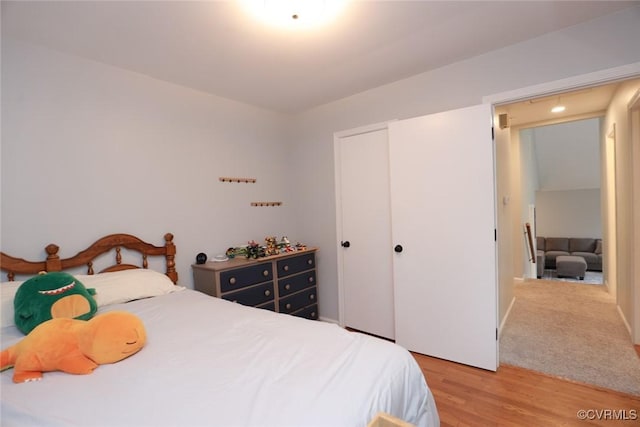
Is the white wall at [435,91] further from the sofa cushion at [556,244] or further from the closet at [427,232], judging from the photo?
the sofa cushion at [556,244]

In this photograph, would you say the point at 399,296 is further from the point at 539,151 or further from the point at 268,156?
the point at 539,151

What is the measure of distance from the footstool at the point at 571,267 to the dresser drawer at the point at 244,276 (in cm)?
605

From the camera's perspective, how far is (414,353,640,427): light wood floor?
5.70 feet

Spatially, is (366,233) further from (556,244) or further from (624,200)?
(556,244)

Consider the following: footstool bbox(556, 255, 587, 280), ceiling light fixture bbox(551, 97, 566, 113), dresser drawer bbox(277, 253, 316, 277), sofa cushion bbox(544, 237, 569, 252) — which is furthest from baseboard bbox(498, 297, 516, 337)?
sofa cushion bbox(544, 237, 569, 252)

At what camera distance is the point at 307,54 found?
2143 mm

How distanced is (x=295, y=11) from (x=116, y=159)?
168 cm

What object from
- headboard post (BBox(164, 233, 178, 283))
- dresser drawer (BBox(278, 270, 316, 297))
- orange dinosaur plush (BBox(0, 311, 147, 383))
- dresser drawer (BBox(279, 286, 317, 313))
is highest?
headboard post (BBox(164, 233, 178, 283))

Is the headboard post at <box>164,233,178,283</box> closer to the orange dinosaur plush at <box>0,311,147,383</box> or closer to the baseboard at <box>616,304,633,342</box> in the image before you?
the orange dinosaur plush at <box>0,311,147,383</box>

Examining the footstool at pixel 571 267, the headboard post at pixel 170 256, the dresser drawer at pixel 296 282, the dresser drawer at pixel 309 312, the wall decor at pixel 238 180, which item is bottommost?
the footstool at pixel 571 267

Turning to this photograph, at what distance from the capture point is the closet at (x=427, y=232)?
225cm

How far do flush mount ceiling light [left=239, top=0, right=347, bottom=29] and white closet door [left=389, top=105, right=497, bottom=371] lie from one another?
1183 mm

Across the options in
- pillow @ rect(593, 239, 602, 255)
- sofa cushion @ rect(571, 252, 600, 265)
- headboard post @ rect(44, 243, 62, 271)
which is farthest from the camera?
pillow @ rect(593, 239, 602, 255)

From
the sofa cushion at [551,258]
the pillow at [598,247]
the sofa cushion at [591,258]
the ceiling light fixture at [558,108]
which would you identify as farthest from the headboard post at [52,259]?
the pillow at [598,247]
